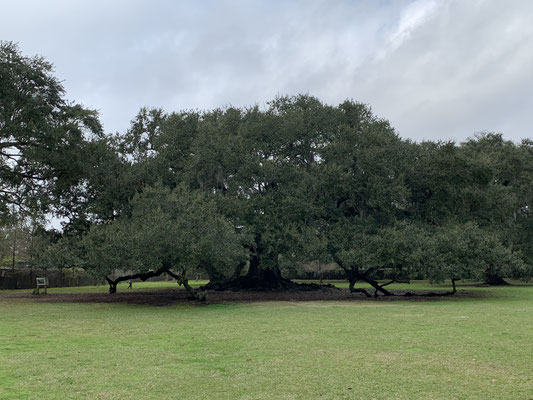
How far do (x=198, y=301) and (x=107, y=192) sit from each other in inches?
377

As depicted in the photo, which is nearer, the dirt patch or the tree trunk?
the dirt patch

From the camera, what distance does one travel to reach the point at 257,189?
31.7m

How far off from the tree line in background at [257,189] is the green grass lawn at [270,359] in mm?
9328

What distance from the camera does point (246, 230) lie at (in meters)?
28.0

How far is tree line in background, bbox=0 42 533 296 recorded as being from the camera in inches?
1031

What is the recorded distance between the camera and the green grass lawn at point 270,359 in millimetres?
7125

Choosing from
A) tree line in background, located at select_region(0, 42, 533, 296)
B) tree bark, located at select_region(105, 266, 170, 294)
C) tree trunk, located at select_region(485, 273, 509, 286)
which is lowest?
tree trunk, located at select_region(485, 273, 509, 286)

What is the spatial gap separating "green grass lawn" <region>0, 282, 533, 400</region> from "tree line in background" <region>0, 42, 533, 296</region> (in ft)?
30.6

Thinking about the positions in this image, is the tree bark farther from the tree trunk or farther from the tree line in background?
the tree trunk

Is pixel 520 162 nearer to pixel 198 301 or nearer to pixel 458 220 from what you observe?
pixel 458 220

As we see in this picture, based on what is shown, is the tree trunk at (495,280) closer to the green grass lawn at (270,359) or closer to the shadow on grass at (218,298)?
the shadow on grass at (218,298)

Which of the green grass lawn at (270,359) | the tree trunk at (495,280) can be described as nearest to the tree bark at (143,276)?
the green grass lawn at (270,359)

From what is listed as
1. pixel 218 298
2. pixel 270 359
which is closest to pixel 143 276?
pixel 218 298

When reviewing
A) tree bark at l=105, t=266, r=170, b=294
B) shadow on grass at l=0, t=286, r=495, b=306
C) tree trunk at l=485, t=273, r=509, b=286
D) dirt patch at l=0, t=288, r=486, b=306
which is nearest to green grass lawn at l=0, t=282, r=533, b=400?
tree bark at l=105, t=266, r=170, b=294
